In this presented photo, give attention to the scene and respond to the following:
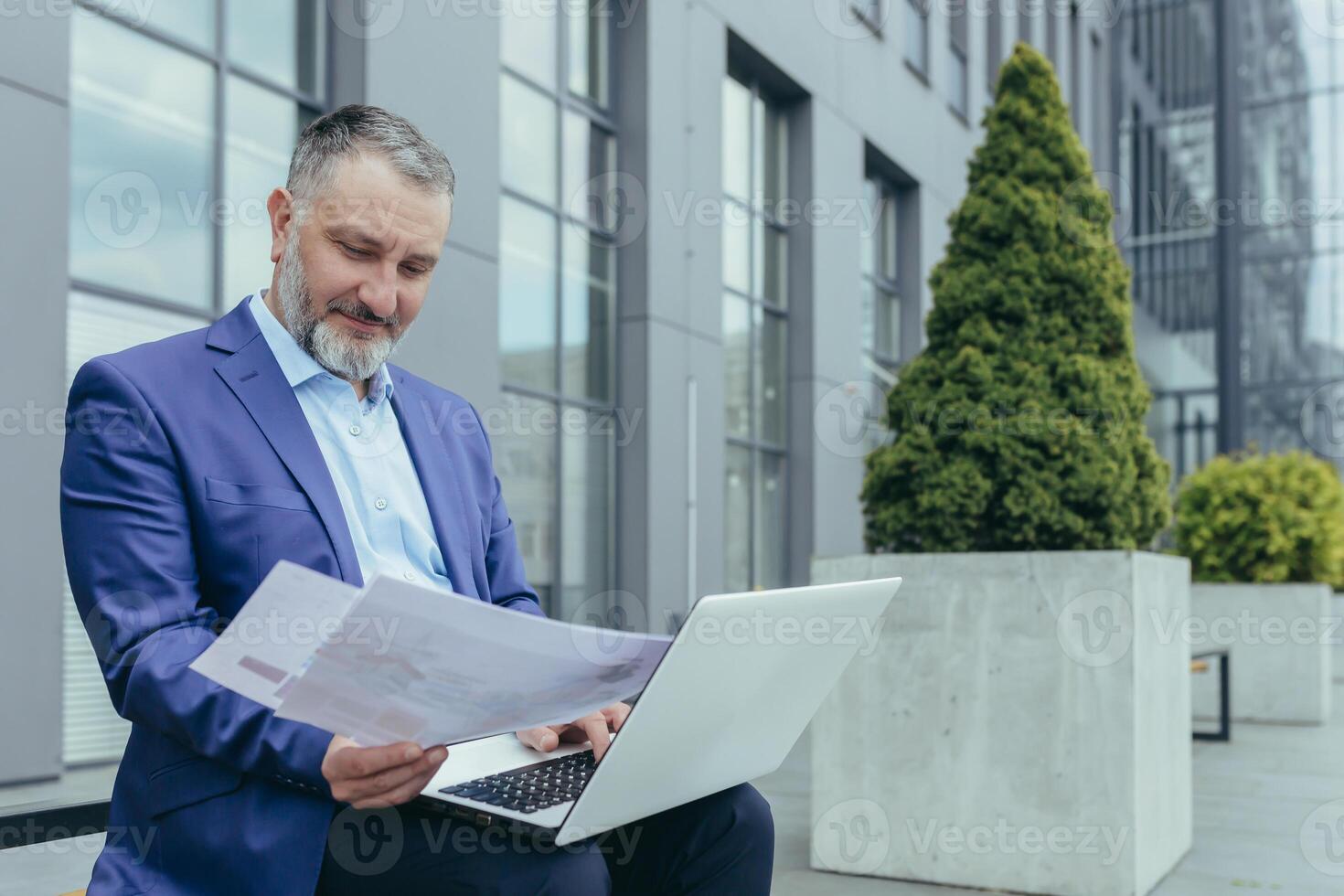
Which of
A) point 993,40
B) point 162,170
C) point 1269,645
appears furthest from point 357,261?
point 993,40

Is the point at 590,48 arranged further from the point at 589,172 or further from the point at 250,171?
the point at 250,171

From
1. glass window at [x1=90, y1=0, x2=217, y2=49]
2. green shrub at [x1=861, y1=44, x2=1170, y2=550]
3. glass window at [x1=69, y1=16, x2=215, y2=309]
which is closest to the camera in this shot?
green shrub at [x1=861, y1=44, x2=1170, y2=550]

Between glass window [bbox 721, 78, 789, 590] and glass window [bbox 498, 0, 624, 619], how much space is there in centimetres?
182

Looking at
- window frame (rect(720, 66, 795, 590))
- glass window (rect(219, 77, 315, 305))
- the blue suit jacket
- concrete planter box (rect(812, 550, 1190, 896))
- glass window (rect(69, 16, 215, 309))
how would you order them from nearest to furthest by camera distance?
the blue suit jacket, concrete planter box (rect(812, 550, 1190, 896)), glass window (rect(69, 16, 215, 309)), glass window (rect(219, 77, 315, 305)), window frame (rect(720, 66, 795, 590))

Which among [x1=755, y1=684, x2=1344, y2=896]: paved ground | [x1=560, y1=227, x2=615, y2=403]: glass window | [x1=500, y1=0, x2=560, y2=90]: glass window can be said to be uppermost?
[x1=500, y1=0, x2=560, y2=90]: glass window

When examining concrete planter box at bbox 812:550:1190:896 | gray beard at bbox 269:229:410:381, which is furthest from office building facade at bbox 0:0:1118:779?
gray beard at bbox 269:229:410:381

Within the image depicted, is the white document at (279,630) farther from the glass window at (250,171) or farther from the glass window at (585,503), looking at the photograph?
the glass window at (585,503)

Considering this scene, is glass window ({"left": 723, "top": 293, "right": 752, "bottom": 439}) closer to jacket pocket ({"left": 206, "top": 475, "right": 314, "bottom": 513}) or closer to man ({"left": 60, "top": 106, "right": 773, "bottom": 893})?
man ({"left": 60, "top": 106, "right": 773, "bottom": 893})

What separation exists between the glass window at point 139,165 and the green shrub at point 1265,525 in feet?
26.6

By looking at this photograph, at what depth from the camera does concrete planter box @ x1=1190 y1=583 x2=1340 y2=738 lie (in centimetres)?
994

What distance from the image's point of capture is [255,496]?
183 cm

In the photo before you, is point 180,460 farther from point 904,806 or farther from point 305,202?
point 904,806

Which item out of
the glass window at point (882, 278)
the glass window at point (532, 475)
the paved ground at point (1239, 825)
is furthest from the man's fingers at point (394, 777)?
the glass window at point (882, 278)

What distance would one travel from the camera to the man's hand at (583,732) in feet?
6.53
